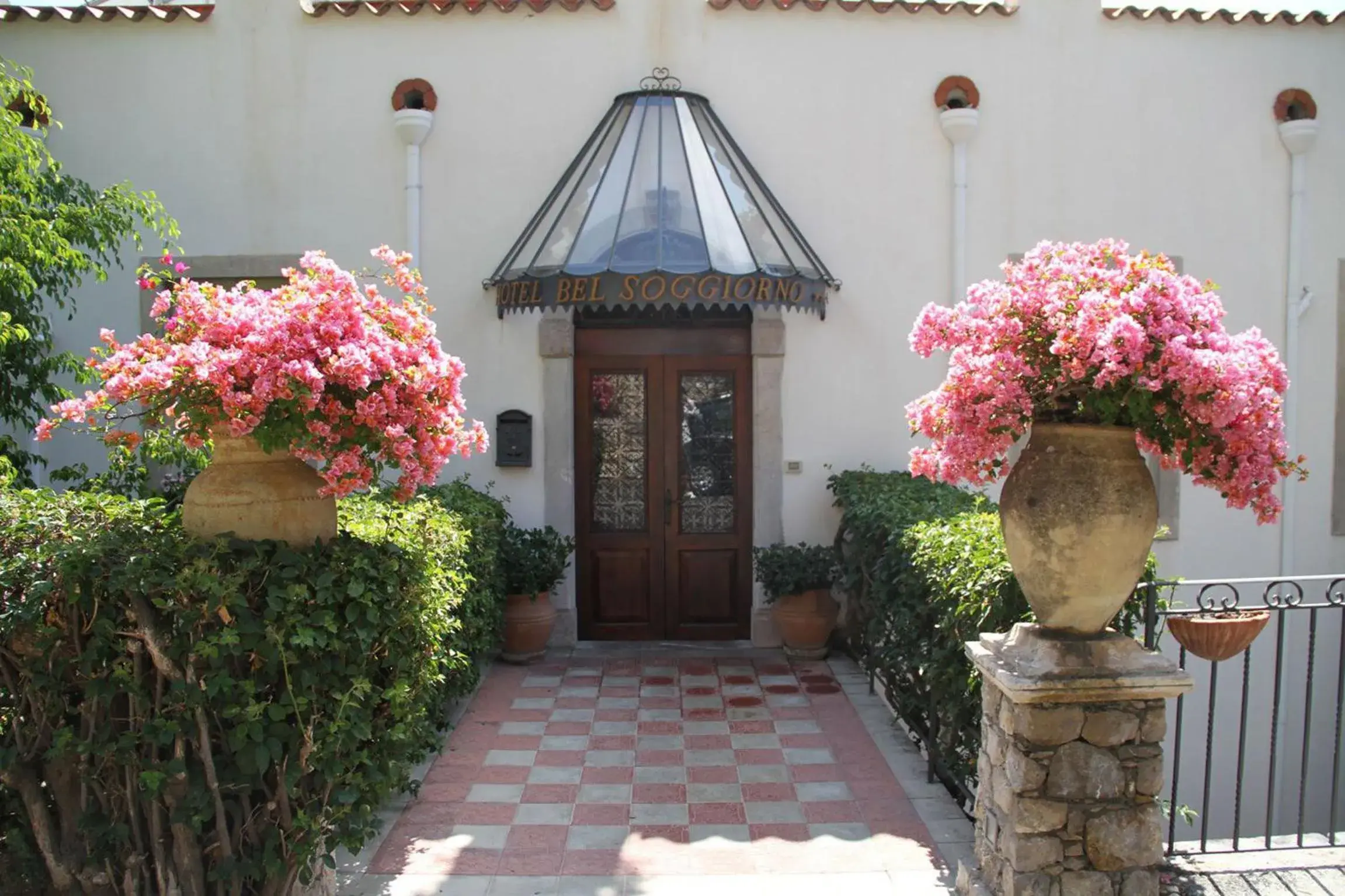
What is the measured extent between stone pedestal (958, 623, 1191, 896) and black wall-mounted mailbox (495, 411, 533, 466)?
471 cm

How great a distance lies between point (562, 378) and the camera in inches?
300

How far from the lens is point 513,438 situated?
7586 mm

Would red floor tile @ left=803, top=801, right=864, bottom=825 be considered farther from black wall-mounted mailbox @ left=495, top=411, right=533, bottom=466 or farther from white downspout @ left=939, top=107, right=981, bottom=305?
white downspout @ left=939, top=107, right=981, bottom=305

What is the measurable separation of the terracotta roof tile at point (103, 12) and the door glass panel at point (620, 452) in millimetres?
4002

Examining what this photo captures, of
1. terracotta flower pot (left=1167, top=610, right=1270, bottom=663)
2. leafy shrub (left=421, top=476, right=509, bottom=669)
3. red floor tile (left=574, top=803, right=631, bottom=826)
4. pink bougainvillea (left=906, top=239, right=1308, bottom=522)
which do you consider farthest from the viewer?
leafy shrub (left=421, top=476, right=509, bottom=669)

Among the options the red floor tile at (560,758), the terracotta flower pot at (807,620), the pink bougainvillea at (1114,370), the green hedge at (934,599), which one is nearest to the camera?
the pink bougainvillea at (1114,370)

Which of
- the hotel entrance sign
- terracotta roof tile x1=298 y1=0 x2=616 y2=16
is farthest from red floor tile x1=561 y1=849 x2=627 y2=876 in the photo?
terracotta roof tile x1=298 y1=0 x2=616 y2=16

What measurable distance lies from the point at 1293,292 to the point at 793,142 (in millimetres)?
4040

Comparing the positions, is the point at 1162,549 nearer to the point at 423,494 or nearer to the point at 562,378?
the point at 562,378

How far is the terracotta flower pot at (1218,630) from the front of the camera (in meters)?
3.77

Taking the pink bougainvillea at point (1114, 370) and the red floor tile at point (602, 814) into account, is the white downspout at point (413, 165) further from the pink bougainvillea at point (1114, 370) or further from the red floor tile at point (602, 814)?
the pink bougainvillea at point (1114, 370)

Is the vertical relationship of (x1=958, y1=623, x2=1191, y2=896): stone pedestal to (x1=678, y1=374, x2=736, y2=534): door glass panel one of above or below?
below

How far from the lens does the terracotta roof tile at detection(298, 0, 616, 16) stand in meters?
7.46

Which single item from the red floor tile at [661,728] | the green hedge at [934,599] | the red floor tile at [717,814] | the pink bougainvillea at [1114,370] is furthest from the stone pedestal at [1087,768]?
the red floor tile at [661,728]
